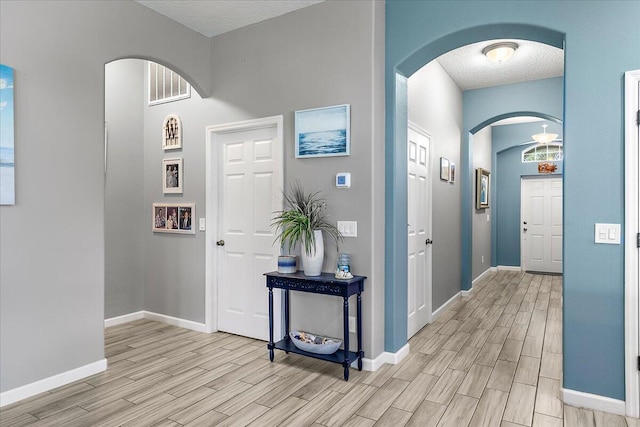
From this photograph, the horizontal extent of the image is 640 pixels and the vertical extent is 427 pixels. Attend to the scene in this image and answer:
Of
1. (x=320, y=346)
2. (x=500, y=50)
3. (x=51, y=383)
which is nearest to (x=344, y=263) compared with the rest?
(x=320, y=346)

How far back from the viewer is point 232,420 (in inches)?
95.6

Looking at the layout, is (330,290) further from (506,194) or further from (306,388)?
(506,194)

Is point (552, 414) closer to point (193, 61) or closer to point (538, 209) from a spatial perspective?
point (193, 61)

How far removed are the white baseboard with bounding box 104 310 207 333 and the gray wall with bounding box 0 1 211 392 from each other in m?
1.15

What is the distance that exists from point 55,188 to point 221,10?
1990 mm

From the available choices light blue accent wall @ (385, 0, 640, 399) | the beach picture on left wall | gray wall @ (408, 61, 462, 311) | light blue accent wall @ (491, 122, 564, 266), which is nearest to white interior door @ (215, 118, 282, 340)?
gray wall @ (408, 61, 462, 311)

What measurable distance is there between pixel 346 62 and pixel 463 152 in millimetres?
3335

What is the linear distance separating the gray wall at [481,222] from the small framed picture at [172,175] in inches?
182

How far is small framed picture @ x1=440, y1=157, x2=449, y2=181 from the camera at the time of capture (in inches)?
196

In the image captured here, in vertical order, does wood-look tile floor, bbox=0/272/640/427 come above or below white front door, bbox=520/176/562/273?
below

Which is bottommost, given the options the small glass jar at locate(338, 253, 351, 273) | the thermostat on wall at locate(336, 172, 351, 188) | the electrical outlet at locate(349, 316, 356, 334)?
the electrical outlet at locate(349, 316, 356, 334)

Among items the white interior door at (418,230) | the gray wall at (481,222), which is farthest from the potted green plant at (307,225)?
the gray wall at (481,222)

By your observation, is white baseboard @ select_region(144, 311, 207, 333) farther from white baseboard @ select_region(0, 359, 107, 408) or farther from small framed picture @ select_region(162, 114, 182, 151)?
small framed picture @ select_region(162, 114, 182, 151)

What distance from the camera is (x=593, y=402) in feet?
8.48
